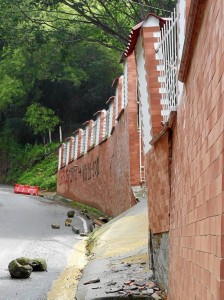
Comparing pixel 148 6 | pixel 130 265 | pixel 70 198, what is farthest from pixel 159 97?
pixel 70 198

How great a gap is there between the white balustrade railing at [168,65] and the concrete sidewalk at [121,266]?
219cm

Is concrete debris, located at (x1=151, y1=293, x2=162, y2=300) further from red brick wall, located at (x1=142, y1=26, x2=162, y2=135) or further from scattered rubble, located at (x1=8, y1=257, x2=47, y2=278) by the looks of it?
scattered rubble, located at (x1=8, y1=257, x2=47, y2=278)

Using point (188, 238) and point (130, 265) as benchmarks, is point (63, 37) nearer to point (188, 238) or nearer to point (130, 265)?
point (130, 265)

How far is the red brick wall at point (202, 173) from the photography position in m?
3.10

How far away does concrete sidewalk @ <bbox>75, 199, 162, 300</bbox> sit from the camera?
7285 millimetres

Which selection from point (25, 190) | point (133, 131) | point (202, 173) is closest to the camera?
point (202, 173)

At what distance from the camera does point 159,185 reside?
7703mm

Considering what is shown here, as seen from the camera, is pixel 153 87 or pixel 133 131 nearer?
pixel 153 87

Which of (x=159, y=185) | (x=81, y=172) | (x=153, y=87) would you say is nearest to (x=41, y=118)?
(x=81, y=172)

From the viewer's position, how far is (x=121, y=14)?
76.8ft

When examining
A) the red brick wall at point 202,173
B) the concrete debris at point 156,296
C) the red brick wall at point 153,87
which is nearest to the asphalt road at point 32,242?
the concrete debris at point 156,296

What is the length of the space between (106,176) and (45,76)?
1850 centimetres

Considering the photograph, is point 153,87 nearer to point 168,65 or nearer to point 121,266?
point 168,65

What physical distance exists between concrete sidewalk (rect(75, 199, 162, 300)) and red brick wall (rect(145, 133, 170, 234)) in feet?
2.39
